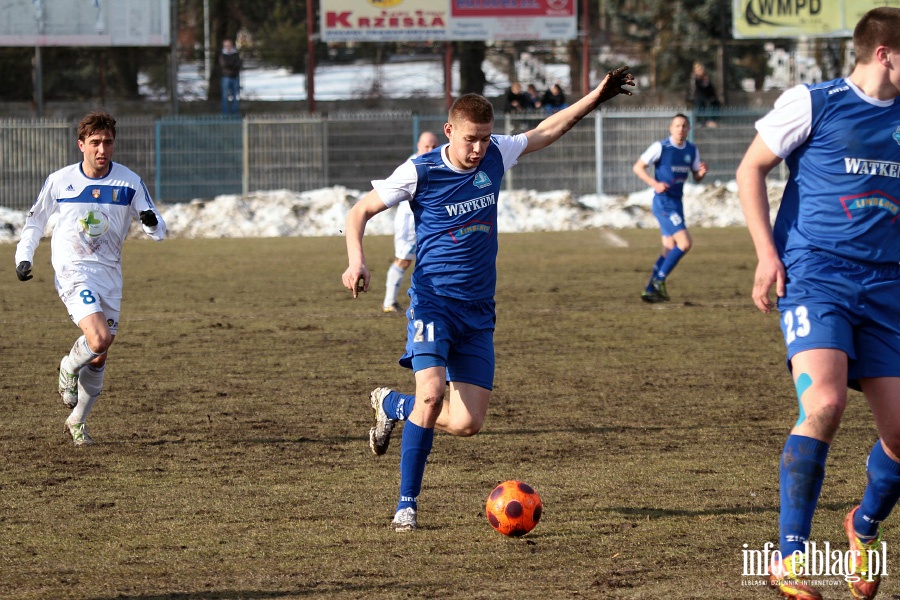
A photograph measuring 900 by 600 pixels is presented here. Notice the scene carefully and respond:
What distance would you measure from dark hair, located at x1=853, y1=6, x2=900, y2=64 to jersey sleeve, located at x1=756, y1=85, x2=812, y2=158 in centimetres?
25

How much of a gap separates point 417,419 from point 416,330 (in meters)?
0.42

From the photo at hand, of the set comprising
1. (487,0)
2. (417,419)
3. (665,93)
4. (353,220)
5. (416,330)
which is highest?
(487,0)

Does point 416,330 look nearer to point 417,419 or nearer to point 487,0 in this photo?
point 417,419

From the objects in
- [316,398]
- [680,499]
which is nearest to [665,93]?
[316,398]

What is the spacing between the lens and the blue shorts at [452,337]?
5816 millimetres

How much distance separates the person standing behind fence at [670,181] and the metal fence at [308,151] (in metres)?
12.7

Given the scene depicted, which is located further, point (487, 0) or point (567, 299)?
point (487, 0)

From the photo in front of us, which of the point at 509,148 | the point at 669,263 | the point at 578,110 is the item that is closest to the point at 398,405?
the point at 509,148

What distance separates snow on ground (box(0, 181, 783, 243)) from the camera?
25.5m

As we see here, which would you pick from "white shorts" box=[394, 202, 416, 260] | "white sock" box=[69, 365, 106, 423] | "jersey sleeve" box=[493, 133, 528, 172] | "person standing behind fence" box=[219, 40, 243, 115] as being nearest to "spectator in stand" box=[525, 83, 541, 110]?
"person standing behind fence" box=[219, 40, 243, 115]

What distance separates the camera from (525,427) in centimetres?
800

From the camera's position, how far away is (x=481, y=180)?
6035mm

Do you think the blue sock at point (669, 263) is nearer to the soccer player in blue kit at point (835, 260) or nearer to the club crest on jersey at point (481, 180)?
the club crest on jersey at point (481, 180)

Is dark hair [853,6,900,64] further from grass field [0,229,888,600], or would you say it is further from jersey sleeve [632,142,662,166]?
jersey sleeve [632,142,662,166]
